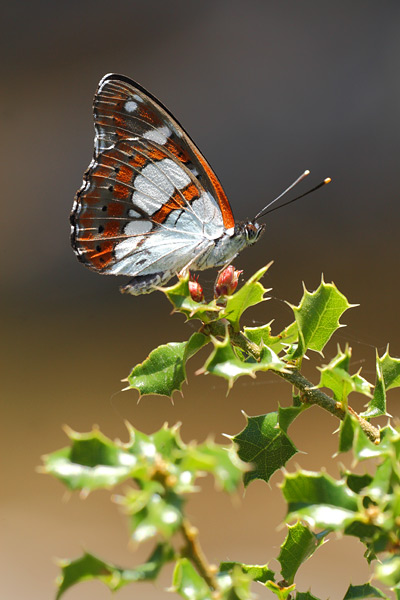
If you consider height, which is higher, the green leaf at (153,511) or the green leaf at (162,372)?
the green leaf at (153,511)

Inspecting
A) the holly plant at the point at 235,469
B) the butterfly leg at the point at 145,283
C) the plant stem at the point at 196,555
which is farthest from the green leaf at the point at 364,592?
the butterfly leg at the point at 145,283

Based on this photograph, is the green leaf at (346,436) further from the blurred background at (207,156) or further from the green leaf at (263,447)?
the blurred background at (207,156)

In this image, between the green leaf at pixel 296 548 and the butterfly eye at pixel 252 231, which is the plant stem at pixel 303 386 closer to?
the green leaf at pixel 296 548

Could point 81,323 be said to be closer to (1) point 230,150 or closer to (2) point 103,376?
(2) point 103,376

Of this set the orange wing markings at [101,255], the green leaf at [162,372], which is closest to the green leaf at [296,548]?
the green leaf at [162,372]

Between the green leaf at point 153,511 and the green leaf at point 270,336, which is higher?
the green leaf at point 153,511

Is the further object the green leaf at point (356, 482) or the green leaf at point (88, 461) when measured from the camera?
the green leaf at point (356, 482)

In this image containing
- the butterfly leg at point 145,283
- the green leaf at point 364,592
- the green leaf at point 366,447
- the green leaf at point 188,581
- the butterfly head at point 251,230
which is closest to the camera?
the green leaf at point 188,581

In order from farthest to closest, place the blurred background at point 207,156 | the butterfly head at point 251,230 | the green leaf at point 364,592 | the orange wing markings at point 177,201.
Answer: the blurred background at point 207,156, the orange wing markings at point 177,201, the butterfly head at point 251,230, the green leaf at point 364,592
